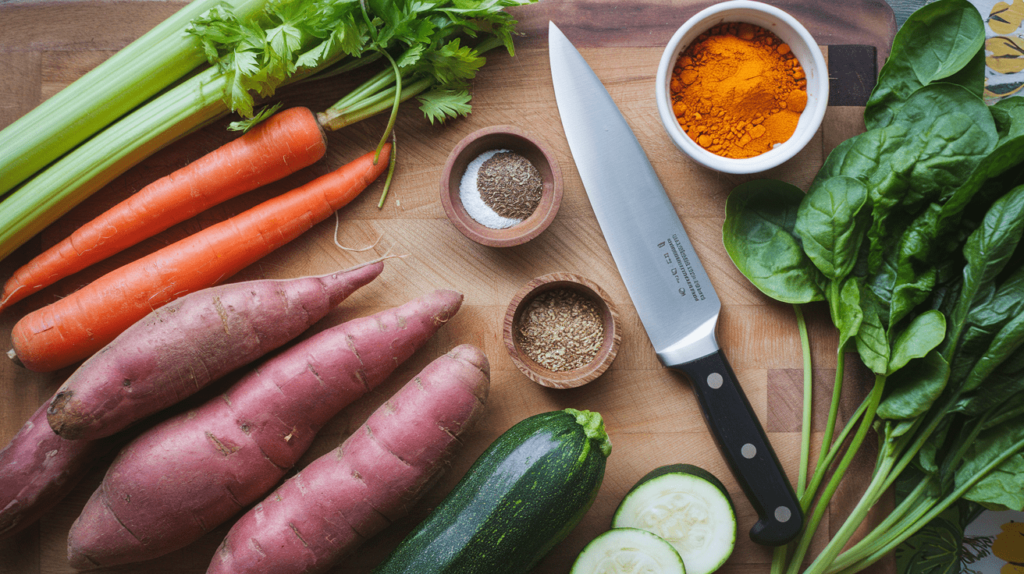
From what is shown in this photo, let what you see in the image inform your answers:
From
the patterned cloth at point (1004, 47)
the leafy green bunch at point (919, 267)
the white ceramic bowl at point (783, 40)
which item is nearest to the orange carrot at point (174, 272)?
the white ceramic bowl at point (783, 40)

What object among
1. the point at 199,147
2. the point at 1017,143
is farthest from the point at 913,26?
the point at 199,147

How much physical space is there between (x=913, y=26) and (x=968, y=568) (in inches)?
58.4

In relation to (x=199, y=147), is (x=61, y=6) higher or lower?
higher

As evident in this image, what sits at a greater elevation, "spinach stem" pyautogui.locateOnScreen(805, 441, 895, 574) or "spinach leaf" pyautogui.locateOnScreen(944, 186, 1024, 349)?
"spinach leaf" pyautogui.locateOnScreen(944, 186, 1024, 349)

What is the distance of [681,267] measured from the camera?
5.12ft

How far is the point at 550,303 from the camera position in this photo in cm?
154

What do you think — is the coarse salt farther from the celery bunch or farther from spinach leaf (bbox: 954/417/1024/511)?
spinach leaf (bbox: 954/417/1024/511)

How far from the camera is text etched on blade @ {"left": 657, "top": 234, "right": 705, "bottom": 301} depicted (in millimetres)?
1557

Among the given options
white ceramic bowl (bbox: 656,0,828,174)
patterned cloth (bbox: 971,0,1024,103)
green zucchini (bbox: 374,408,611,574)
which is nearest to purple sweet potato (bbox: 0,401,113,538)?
green zucchini (bbox: 374,408,611,574)

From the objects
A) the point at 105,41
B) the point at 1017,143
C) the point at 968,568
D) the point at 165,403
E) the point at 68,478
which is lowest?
the point at 968,568

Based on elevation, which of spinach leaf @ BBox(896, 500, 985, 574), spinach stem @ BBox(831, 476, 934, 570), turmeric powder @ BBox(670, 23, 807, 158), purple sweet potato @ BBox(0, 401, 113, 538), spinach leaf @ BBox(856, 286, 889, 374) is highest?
turmeric powder @ BBox(670, 23, 807, 158)

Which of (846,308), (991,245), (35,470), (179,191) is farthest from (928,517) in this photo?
(35,470)

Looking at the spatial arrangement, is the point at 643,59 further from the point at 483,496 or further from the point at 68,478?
the point at 68,478

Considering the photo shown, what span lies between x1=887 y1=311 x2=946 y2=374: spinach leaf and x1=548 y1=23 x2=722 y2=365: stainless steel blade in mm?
411
